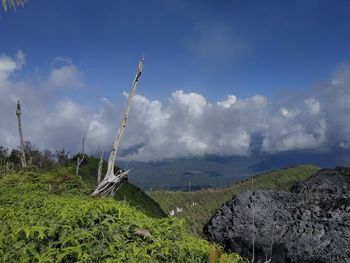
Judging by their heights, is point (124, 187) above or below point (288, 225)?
above

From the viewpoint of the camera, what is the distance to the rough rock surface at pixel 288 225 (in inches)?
387

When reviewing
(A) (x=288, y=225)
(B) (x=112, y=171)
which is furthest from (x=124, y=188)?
(A) (x=288, y=225)

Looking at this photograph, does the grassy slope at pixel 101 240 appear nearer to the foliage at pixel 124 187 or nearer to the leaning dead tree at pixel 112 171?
the leaning dead tree at pixel 112 171

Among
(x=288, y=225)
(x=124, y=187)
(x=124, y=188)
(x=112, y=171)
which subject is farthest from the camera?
(x=124, y=187)

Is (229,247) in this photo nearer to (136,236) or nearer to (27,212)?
(27,212)

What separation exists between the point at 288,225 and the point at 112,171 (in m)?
5.48

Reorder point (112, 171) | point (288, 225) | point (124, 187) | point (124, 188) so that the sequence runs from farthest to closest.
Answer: point (124, 187), point (124, 188), point (112, 171), point (288, 225)

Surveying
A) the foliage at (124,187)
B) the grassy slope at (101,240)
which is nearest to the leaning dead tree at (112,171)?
the grassy slope at (101,240)

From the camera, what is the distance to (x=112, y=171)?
1345 cm

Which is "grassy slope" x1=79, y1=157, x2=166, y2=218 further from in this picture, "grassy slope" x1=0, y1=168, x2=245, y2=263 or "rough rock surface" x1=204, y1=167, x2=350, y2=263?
"grassy slope" x1=0, y1=168, x2=245, y2=263

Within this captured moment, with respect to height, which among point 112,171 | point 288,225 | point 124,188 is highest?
point 112,171

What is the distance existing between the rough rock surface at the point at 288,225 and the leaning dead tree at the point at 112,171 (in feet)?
10.2

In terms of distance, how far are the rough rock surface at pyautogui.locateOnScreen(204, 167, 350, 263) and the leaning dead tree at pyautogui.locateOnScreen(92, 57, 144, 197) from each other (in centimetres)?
311

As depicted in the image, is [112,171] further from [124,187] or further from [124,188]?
[124,187]
